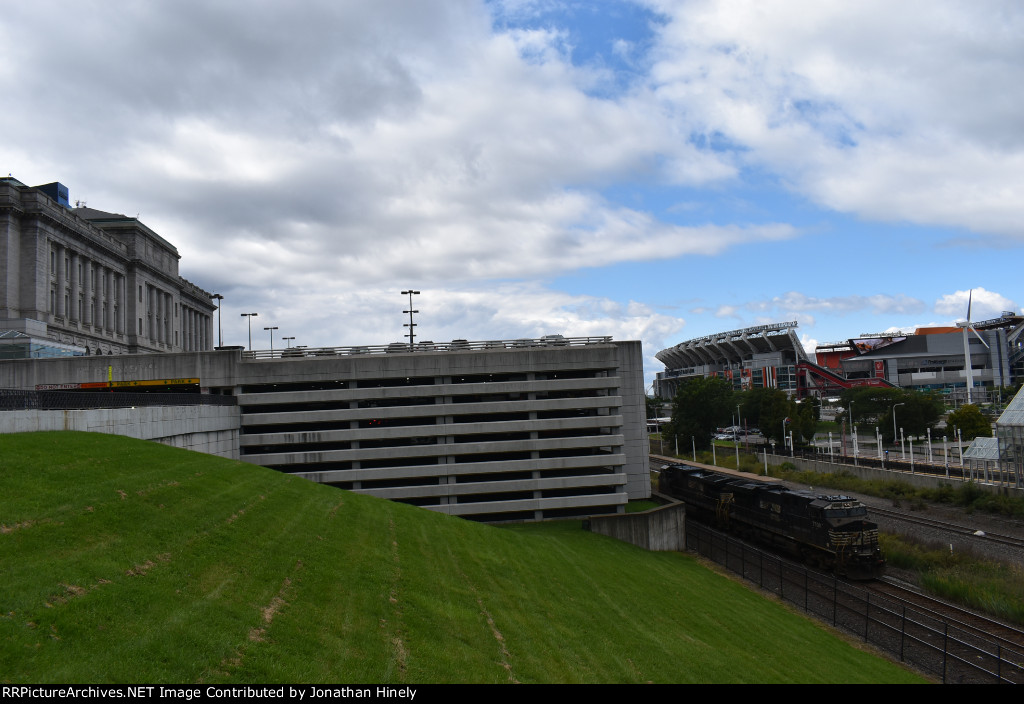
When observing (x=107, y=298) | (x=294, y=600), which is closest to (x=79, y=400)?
(x=294, y=600)

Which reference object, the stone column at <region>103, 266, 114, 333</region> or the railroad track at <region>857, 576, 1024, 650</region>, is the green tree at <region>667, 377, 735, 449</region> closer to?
the railroad track at <region>857, 576, 1024, 650</region>

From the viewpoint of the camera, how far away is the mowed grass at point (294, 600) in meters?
10.1

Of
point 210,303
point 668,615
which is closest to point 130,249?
point 210,303

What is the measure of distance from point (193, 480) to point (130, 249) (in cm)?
9595

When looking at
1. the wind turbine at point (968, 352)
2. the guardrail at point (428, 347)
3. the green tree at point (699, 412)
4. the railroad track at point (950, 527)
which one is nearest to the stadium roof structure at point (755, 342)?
the wind turbine at point (968, 352)

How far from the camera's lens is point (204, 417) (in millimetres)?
35125

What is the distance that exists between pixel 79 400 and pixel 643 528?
31081 millimetres

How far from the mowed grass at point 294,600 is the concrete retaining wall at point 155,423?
104 centimetres

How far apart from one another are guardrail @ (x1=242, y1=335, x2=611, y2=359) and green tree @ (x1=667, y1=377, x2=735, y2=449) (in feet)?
199

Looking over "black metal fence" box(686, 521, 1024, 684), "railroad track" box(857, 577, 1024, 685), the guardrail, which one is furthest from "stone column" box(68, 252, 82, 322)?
"railroad track" box(857, 577, 1024, 685)

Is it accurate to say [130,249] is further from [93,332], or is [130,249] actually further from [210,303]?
[210,303]

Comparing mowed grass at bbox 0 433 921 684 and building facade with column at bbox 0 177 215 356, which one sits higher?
building facade with column at bbox 0 177 215 356

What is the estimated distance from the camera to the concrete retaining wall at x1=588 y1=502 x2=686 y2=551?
40844 mm

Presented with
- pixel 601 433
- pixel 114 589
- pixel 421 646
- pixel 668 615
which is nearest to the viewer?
pixel 114 589
